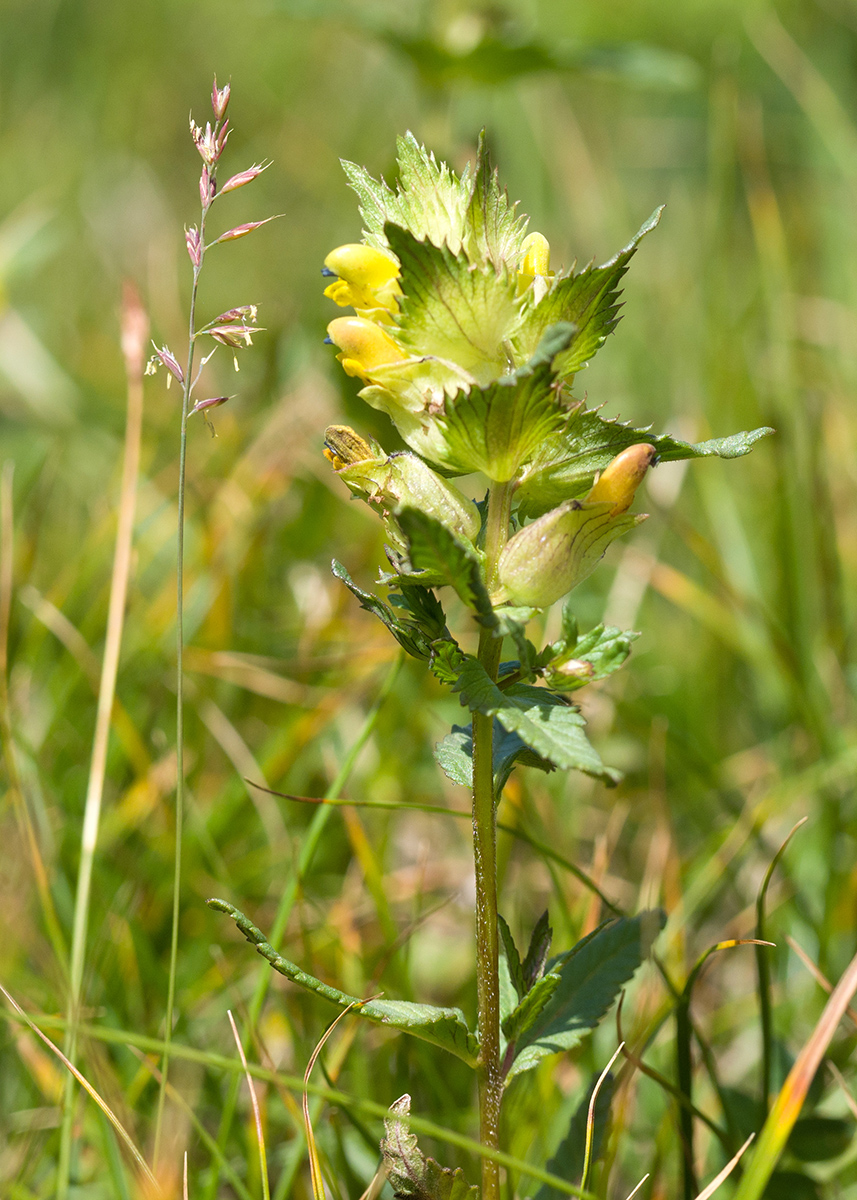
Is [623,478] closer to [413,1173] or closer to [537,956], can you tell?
[537,956]

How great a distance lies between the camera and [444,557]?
28.0 inches

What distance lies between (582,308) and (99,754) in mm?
893

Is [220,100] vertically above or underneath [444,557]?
above

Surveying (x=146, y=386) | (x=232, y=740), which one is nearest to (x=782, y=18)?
(x=146, y=386)

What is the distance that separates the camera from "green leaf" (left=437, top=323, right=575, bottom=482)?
73 centimetres

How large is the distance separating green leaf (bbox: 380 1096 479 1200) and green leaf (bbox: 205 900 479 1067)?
0.06 meters

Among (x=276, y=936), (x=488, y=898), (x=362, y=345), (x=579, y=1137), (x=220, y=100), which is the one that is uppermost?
(x=220, y=100)

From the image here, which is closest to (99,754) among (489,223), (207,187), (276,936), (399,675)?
(276,936)

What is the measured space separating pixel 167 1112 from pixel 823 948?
821 millimetres

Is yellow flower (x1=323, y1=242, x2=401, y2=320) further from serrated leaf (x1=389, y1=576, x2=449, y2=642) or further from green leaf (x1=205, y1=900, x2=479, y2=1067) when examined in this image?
green leaf (x1=205, y1=900, x2=479, y2=1067)

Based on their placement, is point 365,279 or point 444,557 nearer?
point 444,557

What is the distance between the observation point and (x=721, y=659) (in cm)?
209

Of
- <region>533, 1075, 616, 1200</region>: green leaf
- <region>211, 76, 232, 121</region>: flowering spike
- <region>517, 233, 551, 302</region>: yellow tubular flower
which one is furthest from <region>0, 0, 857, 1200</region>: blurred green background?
<region>211, 76, 232, 121</region>: flowering spike

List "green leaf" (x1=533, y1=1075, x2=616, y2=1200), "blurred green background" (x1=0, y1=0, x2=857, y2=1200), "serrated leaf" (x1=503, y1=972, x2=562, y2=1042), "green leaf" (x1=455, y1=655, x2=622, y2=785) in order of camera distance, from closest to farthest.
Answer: "green leaf" (x1=455, y1=655, x2=622, y2=785) < "serrated leaf" (x1=503, y1=972, x2=562, y2=1042) < "green leaf" (x1=533, y1=1075, x2=616, y2=1200) < "blurred green background" (x1=0, y1=0, x2=857, y2=1200)
